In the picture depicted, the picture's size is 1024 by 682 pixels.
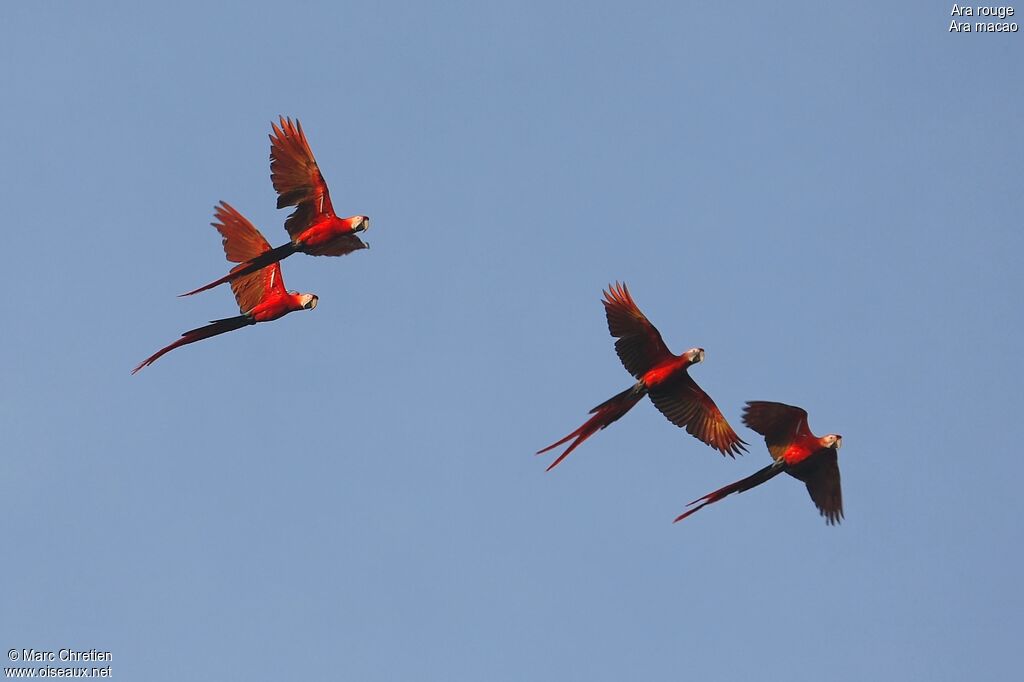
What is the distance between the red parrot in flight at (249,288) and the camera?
2723cm

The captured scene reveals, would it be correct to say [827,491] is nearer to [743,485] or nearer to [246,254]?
[743,485]

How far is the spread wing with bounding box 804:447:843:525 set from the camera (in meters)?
27.0

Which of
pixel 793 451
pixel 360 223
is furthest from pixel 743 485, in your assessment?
pixel 360 223

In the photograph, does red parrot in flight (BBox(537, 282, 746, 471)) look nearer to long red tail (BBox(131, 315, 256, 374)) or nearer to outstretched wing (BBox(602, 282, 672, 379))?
outstretched wing (BBox(602, 282, 672, 379))

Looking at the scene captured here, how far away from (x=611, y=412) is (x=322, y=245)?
5399 mm

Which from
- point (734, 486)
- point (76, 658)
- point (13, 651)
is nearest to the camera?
point (734, 486)

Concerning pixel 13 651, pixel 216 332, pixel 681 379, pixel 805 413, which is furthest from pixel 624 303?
pixel 13 651

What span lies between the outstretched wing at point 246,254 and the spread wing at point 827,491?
30.6 feet

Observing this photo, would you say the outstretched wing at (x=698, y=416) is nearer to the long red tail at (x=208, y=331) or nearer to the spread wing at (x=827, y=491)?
the spread wing at (x=827, y=491)

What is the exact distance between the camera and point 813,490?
2714cm

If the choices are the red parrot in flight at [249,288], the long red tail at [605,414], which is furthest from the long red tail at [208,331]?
the long red tail at [605,414]

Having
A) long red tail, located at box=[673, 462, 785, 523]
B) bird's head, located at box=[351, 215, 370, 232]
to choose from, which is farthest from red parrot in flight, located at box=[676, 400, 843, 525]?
bird's head, located at box=[351, 215, 370, 232]

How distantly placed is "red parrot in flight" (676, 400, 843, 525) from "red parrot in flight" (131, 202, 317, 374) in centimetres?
761

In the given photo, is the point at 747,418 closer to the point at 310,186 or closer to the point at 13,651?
the point at 310,186
